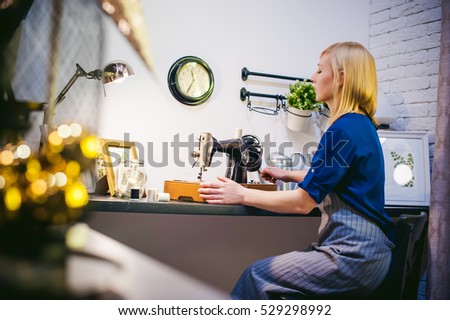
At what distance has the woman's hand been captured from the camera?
66.6 inches

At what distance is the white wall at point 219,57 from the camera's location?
2.25 m

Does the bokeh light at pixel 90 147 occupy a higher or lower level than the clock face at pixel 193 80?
lower

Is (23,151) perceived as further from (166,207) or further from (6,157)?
(166,207)

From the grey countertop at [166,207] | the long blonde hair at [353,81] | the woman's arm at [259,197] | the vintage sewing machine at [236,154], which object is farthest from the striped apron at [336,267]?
the vintage sewing machine at [236,154]

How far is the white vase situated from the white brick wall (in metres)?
0.58

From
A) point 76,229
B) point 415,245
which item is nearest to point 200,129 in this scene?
point 76,229

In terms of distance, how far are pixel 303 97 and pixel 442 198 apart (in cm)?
96

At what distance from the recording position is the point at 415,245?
1645 millimetres

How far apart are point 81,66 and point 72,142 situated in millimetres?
410

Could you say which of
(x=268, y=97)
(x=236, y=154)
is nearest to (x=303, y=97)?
(x=268, y=97)

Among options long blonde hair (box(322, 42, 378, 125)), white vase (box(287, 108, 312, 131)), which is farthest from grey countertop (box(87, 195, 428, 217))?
white vase (box(287, 108, 312, 131))

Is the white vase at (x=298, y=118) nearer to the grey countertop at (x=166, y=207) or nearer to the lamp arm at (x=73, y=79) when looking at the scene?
the grey countertop at (x=166, y=207)

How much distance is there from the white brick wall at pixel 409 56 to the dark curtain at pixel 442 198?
314mm
